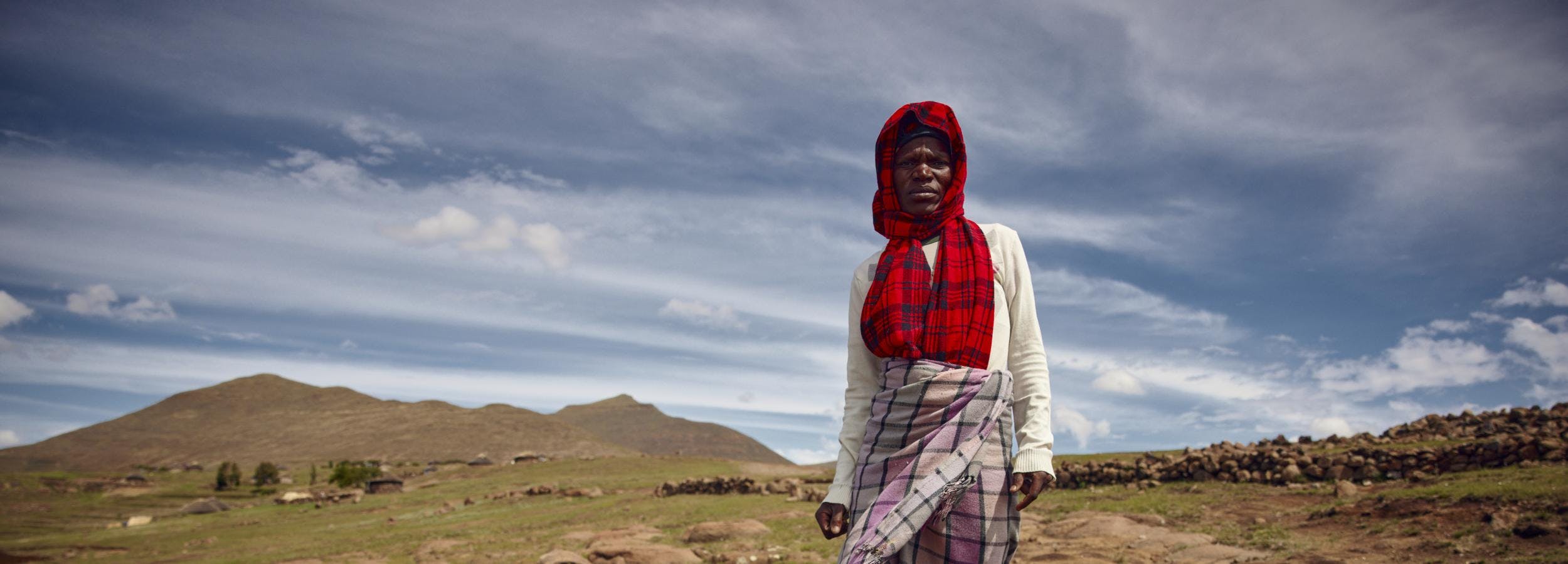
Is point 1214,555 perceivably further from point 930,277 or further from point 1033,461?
point 930,277

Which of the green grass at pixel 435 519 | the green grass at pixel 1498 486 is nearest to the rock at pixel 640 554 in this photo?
the green grass at pixel 435 519

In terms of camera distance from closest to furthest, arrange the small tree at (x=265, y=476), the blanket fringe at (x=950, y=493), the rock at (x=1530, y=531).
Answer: the blanket fringe at (x=950, y=493) < the rock at (x=1530, y=531) < the small tree at (x=265, y=476)

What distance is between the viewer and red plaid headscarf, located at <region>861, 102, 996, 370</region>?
91.7 inches

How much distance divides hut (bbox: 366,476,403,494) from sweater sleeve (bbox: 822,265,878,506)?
36.0 m

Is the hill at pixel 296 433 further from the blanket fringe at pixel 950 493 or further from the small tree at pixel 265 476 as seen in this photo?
the blanket fringe at pixel 950 493

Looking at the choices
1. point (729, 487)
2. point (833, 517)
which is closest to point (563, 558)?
point (833, 517)

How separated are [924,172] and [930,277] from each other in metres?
0.36

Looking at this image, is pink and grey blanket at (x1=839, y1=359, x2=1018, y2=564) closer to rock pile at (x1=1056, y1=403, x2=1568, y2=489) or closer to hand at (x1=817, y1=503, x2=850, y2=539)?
hand at (x1=817, y1=503, x2=850, y2=539)

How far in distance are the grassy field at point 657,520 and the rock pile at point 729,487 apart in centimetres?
71

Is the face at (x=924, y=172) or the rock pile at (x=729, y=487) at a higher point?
the face at (x=924, y=172)

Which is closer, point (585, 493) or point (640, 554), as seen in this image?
point (640, 554)

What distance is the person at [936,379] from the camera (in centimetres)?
221

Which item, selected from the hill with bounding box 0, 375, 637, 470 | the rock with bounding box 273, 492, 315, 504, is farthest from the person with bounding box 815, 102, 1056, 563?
the hill with bounding box 0, 375, 637, 470

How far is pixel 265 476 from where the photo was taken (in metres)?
48.8
